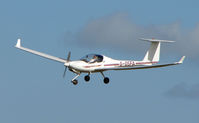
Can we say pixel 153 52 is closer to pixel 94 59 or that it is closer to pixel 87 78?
pixel 94 59

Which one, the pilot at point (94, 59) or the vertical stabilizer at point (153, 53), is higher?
the vertical stabilizer at point (153, 53)

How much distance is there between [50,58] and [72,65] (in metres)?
3.97

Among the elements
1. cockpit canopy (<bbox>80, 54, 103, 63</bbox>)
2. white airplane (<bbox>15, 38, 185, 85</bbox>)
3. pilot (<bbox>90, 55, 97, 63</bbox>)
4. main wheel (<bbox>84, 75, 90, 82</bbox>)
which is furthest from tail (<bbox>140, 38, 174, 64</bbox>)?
main wheel (<bbox>84, 75, 90, 82</bbox>)

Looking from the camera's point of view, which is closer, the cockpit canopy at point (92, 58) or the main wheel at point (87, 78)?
the cockpit canopy at point (92, 58)

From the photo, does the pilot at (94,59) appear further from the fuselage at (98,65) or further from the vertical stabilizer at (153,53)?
the vertical stabilizer at (153,53)

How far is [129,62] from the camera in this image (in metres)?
49.5

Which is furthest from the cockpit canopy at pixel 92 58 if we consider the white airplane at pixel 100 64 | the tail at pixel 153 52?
the tail at pixel 153 52

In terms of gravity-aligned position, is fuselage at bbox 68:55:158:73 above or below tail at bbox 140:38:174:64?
below

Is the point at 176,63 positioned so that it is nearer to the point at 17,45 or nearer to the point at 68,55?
the point at 68,55

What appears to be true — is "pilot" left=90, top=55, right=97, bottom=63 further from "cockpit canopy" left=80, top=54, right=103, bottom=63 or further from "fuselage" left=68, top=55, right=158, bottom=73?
"fuselage" left=68, top=55, right=158, bottom=73

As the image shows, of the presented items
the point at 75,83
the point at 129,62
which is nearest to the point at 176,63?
the point at 129,62

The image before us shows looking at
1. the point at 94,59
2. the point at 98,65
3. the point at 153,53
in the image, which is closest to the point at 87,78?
the point at 98,65

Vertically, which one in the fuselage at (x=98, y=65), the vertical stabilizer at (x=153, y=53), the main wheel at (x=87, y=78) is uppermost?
the vertical stabilizer at (x=153, y=53)

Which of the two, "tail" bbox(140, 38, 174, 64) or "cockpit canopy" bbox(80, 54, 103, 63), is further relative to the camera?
"tail" bbox(140, 38, 174, 64)
